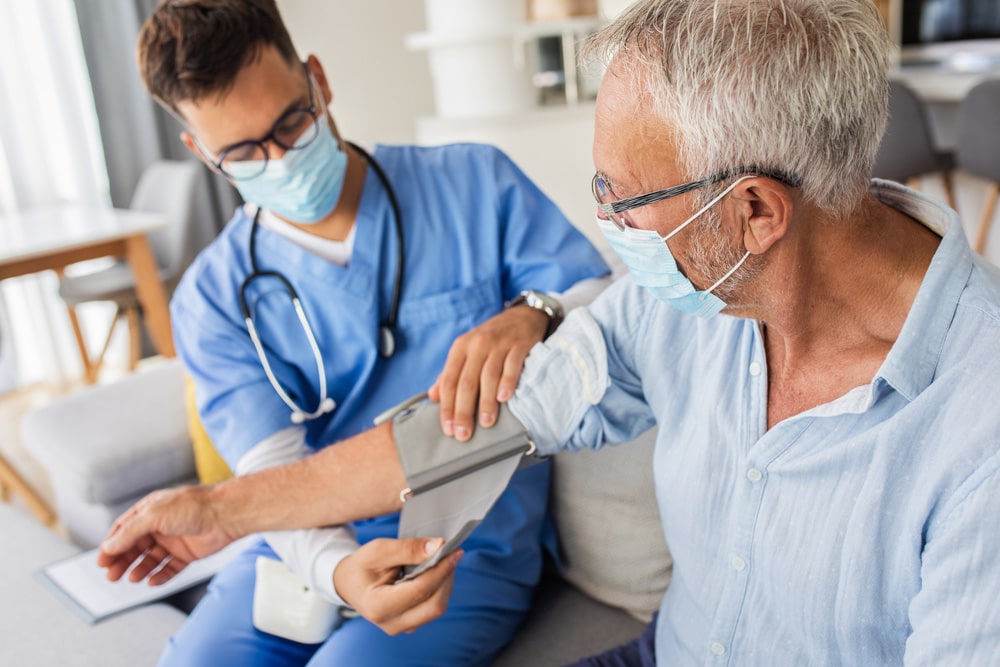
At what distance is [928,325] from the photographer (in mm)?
723

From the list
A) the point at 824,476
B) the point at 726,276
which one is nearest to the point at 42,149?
the point at 726,276

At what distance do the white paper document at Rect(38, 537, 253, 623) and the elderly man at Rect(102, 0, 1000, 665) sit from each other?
32.5 inches

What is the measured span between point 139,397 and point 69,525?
14.4 inches

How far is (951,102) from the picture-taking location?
3.86 meters

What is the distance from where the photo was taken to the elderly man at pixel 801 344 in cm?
70

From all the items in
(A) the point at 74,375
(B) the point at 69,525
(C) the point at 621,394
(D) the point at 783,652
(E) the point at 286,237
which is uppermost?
(E) the point at 286,237

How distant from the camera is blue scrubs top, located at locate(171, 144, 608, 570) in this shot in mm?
1305

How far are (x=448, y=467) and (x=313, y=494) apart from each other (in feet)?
0.64

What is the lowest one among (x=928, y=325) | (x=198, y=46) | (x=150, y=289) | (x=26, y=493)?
(x=26, y=493)

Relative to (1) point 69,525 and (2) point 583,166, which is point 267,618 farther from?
(2) point 583,166

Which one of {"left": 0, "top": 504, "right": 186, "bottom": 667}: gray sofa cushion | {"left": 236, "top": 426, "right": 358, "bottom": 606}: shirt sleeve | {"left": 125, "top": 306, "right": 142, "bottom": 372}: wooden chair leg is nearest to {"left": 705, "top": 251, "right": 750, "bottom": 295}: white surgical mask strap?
{"left": 236, "top": 426, "right": 358, "bottom": 606}: shirt sleeve

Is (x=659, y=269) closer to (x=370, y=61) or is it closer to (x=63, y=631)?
(x=63, y=631)

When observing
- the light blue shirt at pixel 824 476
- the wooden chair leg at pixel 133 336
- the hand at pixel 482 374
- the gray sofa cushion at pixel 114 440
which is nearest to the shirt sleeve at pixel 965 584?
the light blue shirt at pixel 824 476

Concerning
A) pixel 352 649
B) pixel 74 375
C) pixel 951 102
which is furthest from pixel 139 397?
pixel 951 102
